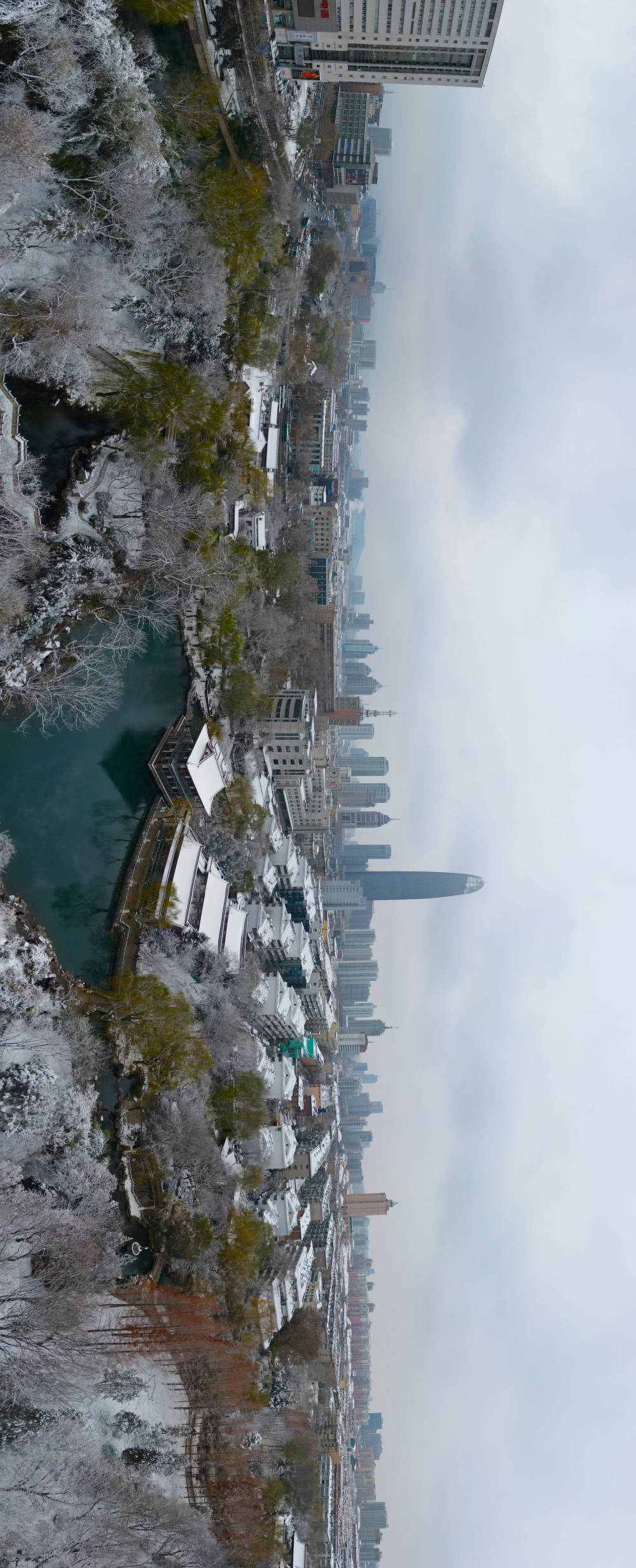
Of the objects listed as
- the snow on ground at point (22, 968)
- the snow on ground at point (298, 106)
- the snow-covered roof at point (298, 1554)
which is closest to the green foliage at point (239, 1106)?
the snow on ground at point (22, 968)

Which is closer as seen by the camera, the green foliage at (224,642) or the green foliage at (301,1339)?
the green foliage at (224,642)

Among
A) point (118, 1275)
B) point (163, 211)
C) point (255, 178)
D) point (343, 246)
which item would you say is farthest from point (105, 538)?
point (343, 246)

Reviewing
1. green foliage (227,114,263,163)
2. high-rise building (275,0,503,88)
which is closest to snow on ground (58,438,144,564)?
green foliage (227,114,263,163)

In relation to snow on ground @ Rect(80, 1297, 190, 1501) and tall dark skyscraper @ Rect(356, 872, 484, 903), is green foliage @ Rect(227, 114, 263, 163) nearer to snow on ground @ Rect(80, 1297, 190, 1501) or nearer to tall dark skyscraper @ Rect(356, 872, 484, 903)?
snow on ground @ Rect(80, 1297, 190, 1501)

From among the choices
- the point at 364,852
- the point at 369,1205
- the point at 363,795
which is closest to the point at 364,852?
the point at 364,852

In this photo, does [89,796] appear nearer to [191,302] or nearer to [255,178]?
[191,302]

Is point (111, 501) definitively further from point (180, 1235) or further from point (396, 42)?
point (396, 42)

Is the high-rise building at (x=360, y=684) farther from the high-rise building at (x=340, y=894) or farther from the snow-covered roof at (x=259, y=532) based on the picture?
the snow-covered roof at (x=259, y=532)
